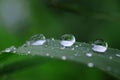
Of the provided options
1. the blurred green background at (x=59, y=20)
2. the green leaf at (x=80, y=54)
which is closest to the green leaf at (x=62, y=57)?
the green leaf at (x=80, y=54)

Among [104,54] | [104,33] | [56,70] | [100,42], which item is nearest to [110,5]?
[104,33]

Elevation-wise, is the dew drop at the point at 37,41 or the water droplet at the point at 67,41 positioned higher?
the dew drop at the point at 37,41

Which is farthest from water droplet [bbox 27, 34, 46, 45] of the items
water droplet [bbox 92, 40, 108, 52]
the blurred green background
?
the blurred green background

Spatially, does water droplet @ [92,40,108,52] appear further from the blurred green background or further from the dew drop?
the blurred green background

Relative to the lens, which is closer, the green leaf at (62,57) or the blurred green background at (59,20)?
the green leaf at (62,57)

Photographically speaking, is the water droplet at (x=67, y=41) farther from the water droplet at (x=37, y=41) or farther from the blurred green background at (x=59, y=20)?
the blurred green background at (x=59, y=20)

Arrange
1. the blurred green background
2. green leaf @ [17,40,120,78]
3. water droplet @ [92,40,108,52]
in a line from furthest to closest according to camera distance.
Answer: the blurred green background
water droplet @ [92,40,108,52]
green leaf @ [17,40,120,78]
